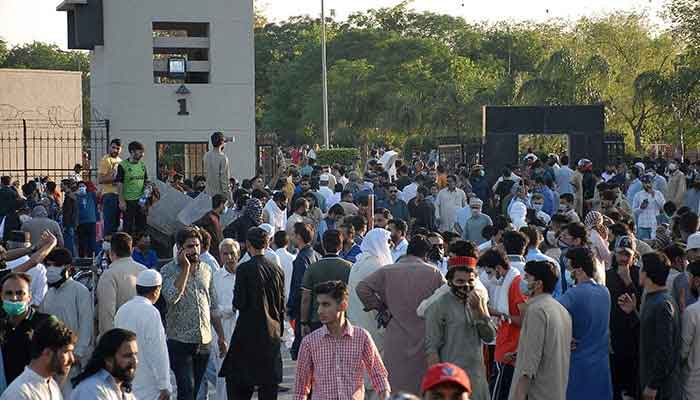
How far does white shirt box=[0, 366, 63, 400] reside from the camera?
6695 millimetres

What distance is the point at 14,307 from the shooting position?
28.2 ft

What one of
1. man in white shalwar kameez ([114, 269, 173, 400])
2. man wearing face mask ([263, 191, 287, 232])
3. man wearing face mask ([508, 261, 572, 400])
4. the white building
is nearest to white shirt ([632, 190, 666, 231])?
man wearing face mask ([263, 191, 287, 232])

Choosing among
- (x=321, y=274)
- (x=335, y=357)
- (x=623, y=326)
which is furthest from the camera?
(x=321, y=274)

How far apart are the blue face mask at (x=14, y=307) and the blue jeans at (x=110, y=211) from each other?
33.8 ft

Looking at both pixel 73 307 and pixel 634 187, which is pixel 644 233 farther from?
pixel 73 307

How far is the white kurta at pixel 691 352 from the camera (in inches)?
389

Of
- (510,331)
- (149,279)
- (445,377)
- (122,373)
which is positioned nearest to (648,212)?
(510,331)

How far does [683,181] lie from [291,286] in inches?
483

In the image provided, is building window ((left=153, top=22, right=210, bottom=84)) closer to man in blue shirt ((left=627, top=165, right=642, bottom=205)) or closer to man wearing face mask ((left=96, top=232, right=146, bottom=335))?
man in blue shirt ((left=627, top=165, right=642, bottom=205))

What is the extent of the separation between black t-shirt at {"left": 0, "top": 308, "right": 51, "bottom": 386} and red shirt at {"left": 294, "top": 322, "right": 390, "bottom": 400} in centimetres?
194

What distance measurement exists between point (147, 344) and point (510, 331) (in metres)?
2.82

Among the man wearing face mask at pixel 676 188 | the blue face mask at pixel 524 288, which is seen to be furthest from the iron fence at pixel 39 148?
the blue face mask at pixel 524 288

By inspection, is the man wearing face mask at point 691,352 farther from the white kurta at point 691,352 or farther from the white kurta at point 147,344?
the white kurta at point 147,344

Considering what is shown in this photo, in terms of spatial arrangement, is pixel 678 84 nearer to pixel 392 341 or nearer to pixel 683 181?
pixel 683 181
